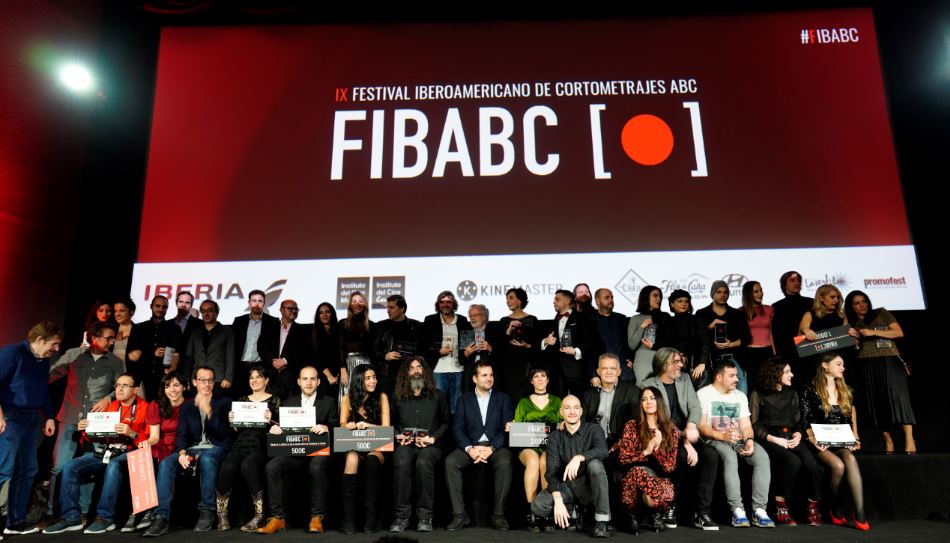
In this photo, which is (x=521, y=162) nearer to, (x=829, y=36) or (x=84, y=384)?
(x=829, y=36)

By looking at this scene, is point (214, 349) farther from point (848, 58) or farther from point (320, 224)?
point (848, 58)

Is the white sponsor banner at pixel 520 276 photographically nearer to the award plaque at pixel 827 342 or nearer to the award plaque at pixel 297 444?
the award plaque at pixel 827 342

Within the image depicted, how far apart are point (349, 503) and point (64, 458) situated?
2.07 metres

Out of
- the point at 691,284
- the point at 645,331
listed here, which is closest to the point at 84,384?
the point at 645,331

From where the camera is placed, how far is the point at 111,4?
7.19 meters

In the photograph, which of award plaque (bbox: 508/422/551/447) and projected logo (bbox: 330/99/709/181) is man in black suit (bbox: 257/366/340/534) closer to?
award plaque (bbox: 508/422/551/447)

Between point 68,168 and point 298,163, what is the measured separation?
7.31 ft

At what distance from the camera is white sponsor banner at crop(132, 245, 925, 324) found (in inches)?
236

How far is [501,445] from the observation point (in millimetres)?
4574

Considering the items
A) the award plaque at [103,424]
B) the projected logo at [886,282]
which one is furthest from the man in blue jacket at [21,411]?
the projected logo at [886,282]

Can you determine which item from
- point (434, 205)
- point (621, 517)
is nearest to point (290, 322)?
point (434, 205)

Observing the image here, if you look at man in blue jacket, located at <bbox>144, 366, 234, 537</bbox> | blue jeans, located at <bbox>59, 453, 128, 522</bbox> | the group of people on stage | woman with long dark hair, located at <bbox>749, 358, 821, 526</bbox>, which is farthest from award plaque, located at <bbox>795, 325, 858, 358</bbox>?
blue jeans, located at <bbox>59, 453, 128, 522</bbox>

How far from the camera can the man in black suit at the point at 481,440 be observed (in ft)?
14.2

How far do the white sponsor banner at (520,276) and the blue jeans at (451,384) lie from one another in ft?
3.11
